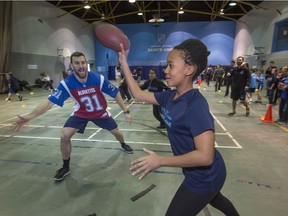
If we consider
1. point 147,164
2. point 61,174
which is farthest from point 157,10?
point 147,164

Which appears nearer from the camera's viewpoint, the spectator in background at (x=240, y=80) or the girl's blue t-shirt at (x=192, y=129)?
the girl's blue t-shirt at (x=192, y=129)

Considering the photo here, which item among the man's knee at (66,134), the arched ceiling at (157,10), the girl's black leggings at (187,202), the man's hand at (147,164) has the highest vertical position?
the arched ceiling at (157,10)

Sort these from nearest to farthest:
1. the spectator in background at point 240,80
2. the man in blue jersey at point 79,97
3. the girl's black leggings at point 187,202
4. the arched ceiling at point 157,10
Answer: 1. the girl's black leggings at point 187,202
2. the man in blue jersey at point 79,97
3. the spectator in background at point 240,80
4. the arched ceiling at point 157,10

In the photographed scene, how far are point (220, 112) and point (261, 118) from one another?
1507 mm

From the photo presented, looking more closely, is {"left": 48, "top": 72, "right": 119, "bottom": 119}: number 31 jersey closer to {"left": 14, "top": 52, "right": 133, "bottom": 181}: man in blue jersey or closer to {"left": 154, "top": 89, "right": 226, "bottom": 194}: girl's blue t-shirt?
{"left": 14, "top": 52, "right": 133, "bottom": 181}: man in blue jersey

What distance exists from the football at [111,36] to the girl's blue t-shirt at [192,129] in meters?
1.07

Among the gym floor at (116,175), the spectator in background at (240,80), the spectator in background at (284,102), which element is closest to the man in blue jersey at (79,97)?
the gym floor at (116,175)

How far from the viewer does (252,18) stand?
21312mm

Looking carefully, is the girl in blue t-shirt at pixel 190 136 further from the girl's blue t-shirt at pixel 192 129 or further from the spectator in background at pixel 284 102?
the spectator in background at pixel 284 102

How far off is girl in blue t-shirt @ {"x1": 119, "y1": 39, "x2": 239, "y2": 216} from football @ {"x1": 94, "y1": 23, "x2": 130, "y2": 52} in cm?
101

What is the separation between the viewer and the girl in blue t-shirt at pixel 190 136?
1.21m

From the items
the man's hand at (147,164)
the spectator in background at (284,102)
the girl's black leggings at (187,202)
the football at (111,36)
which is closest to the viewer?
the man's hand at (147,164)

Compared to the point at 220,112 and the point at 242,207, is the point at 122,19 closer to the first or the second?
the point at 220,112

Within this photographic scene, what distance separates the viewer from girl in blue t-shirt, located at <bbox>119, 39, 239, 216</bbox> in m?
1.21
